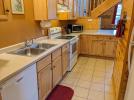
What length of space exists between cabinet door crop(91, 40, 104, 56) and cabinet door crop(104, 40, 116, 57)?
0.13m

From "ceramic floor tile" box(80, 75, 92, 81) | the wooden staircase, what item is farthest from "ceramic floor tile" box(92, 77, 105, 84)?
the wooden staircase

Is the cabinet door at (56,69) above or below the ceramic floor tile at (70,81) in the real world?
above

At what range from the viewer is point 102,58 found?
14.1 feet

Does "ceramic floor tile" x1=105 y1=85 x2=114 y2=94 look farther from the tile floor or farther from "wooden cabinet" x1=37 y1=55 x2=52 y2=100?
"wooden cabinet" x1=37 y1=55 x2=52 y2=100

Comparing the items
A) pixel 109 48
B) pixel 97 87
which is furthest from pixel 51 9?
pixel 109 48

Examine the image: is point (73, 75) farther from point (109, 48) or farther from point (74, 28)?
point (74, 28)

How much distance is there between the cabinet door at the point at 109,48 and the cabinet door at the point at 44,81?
2.46m

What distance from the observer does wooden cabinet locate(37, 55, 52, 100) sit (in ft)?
5.99

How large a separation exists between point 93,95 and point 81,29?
271cm

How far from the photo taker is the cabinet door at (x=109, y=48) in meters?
3.94

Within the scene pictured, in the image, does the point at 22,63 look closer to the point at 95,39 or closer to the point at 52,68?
the point at 52,68

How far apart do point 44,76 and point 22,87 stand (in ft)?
1.76

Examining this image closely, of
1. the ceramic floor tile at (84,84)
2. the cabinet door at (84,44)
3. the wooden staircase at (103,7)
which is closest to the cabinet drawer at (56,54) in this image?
the ceramic floor tile at (84,84)

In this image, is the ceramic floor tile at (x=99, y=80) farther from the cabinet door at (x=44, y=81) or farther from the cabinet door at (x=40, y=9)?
the cabinet door at (x=40, y=9)
